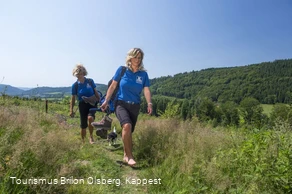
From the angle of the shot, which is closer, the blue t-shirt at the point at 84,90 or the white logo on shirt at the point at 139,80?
the white logo on shirt at the point at 139,80

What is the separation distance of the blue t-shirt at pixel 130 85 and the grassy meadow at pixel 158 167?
1138mm

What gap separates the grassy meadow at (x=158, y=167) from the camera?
234 cm

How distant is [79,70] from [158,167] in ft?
11.9

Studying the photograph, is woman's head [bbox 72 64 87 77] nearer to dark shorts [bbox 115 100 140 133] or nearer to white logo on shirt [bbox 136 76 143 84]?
dark shorts [bbox 115 100 140 133]

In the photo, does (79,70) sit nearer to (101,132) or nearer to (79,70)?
(79,70)

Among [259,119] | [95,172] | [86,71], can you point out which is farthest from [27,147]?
[259,119]

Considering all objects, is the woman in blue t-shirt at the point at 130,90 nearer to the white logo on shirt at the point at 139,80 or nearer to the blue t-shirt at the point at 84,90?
the white logo on shirt at the point at 139,80

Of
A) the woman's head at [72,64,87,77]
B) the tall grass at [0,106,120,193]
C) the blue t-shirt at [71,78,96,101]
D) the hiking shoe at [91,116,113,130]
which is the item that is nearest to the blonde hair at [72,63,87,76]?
the woman's head at [72,64,87,77]

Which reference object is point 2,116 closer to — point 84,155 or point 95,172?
point 84,155

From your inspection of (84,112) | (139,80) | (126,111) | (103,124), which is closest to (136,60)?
(139,80)

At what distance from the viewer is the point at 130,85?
4270 mm

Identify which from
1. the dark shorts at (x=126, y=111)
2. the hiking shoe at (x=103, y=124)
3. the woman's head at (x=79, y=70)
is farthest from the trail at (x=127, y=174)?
the woman's head at (x=79, y=70)

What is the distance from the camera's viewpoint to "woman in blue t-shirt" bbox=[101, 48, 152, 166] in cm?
416

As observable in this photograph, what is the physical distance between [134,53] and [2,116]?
9.22ft
